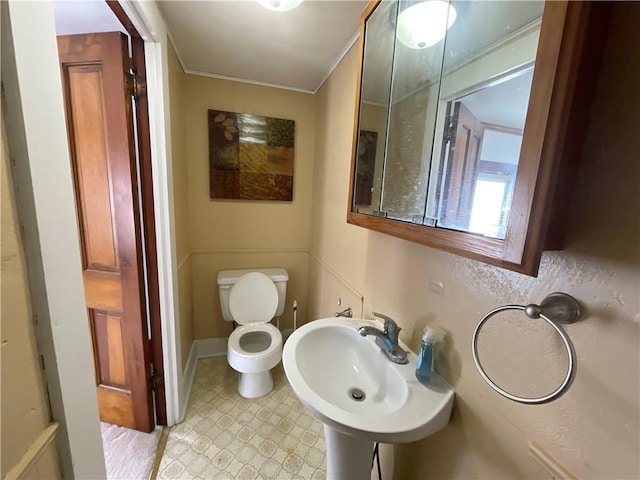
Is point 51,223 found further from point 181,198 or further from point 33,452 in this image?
point 181,198

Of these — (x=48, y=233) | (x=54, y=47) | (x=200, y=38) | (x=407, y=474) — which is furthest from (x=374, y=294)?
(x=200, y=38)

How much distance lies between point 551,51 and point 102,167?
1653 mm

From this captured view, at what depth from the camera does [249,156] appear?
6.60 ft

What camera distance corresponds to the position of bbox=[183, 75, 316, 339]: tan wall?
6.27ft

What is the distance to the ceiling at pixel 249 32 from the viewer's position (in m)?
1.13

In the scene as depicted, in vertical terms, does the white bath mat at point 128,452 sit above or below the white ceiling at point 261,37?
below

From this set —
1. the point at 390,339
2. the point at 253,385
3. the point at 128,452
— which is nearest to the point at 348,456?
the point at 390,339

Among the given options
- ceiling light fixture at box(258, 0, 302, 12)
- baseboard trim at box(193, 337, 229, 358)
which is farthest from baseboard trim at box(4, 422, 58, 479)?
baseboard trim at box(193, 337, 229, 358)

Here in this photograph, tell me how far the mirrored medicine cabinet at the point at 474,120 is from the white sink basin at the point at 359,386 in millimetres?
486

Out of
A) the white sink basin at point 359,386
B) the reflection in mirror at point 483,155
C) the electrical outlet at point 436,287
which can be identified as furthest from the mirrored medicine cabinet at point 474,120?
the white sink basin at point 359,386

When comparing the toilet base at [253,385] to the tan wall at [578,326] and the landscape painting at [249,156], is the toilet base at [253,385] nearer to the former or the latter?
the tan wall at [578,326]

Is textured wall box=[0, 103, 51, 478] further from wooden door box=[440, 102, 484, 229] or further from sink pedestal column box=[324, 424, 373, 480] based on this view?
wooden door box=[440, 102, 484, 229]

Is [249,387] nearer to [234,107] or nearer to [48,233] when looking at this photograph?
[48,233]

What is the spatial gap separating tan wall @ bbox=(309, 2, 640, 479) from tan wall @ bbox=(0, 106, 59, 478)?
3.34ft
